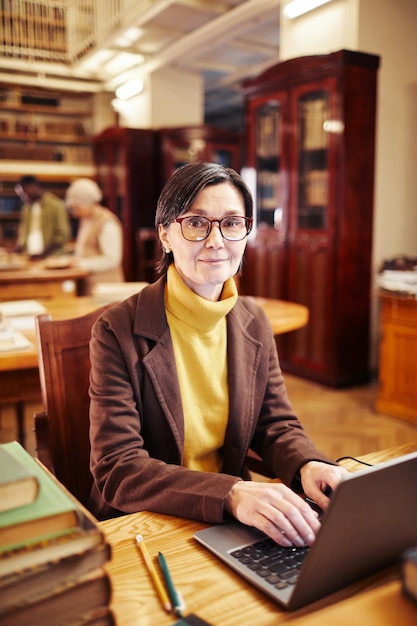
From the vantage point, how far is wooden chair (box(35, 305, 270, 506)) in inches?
58.6

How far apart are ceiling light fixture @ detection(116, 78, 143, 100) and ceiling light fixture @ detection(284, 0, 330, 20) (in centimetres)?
325

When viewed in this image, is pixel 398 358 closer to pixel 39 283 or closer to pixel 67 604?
pixel 39 283

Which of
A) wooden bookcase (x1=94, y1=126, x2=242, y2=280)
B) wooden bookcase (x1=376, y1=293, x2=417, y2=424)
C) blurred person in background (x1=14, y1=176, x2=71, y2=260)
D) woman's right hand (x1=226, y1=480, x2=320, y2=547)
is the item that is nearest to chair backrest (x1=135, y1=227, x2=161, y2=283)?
wooden bookcase (x1=94, y1=126, x2=242, y2=280)

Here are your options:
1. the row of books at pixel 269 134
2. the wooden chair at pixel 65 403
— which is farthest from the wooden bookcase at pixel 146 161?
the wooden chair at pixel 65 403

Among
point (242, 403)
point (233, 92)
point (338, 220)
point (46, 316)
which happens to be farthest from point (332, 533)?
point (233, 92)

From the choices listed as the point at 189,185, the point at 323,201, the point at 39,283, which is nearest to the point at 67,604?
the point at 189,185

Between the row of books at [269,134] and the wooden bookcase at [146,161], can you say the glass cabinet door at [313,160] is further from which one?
the wooden bookcase at [146,161]

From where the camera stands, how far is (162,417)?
1.23 m

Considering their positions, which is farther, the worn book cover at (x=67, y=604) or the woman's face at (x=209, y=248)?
the woman's face at (x=209, y=248)

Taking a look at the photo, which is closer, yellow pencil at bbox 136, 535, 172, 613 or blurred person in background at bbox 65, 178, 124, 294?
yellow pencil at bbox 136, 535, 172, 613

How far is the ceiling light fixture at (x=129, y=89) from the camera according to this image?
7582 mm

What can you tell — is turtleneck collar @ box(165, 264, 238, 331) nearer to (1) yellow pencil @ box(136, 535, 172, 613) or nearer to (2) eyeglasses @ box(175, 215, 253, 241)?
(2) eyeglasses @ box(175, 215, 253, 241)

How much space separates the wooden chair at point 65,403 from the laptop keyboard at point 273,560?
61 centimetres

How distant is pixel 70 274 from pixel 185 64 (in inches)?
161
